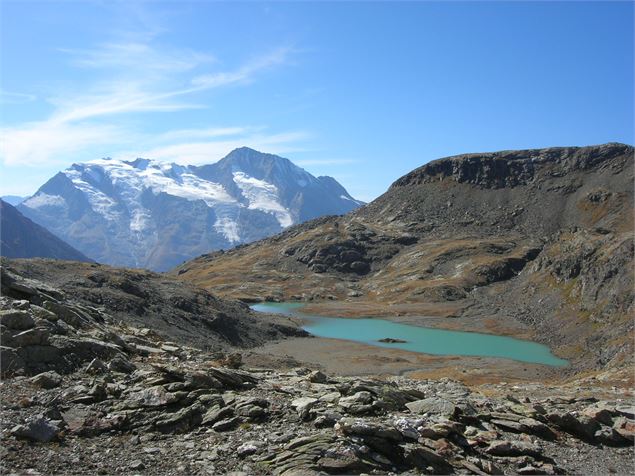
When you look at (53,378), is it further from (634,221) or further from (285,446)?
(634,221)

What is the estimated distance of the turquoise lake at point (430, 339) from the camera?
294 ft

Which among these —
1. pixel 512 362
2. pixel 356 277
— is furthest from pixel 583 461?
pixel 356 277

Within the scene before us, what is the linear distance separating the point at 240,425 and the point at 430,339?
90957 millimetres

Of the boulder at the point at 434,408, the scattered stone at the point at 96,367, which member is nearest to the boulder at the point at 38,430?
the scattered stone at the point at 96,367

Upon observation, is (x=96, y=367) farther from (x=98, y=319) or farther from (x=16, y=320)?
(x=98, y=319)

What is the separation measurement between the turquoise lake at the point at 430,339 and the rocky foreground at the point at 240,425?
63899mm

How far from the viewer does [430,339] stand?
105m

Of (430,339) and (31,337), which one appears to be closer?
(31,337)

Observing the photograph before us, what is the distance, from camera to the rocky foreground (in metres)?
16.4

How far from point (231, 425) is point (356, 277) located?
180 meters

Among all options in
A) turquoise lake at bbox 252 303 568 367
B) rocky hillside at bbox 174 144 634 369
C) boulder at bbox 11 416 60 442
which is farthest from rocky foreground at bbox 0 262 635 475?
turquoise lake at bbox 252 303 568 367

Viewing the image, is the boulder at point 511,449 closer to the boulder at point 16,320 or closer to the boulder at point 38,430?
Result: the boulder at point 38,430

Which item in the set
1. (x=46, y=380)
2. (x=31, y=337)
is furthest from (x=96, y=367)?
(x=31, y=337)

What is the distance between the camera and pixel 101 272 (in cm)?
8238
